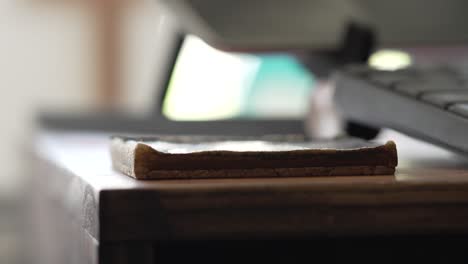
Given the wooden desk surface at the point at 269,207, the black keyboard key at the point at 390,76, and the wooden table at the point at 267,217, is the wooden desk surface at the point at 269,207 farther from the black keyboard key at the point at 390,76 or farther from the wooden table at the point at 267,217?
the black keyboard key at the point at 390,76

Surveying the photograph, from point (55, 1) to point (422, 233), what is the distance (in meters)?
2.49

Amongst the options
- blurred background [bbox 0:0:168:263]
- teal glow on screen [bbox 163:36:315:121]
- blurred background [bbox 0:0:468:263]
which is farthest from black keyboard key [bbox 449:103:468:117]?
blurred background [bbox 0:0:168:263]

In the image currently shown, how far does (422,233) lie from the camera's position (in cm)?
39

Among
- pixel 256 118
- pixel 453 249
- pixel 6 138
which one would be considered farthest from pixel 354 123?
pixel 6 138

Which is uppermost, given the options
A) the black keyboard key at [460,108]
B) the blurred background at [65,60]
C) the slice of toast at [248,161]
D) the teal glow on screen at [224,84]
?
the black keyboard key at [460,108]

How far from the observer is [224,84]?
0.97 metres

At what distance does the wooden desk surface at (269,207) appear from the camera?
358 mm

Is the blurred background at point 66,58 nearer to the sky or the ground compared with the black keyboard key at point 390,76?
nearer to the ground

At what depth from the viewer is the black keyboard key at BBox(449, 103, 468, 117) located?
46 centimetres

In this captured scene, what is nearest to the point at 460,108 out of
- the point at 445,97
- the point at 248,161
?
the point at 445,97

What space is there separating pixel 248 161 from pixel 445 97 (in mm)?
147

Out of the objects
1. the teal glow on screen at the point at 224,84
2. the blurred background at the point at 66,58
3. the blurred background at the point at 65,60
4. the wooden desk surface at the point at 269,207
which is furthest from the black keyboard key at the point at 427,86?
the blurred background at the point at 66,58

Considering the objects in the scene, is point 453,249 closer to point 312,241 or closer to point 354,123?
point 312,241

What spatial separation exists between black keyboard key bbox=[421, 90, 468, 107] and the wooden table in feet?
0.19
